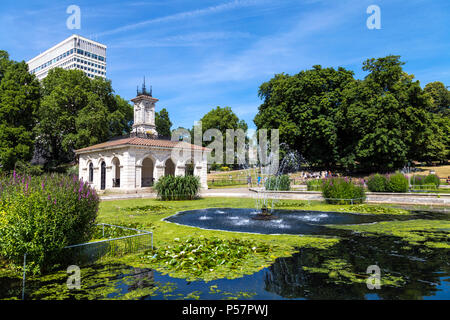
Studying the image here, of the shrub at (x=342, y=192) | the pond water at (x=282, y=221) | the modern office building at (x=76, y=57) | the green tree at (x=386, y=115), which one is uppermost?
the modern office building at (x=76, y=57)

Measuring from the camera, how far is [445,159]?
52031mm

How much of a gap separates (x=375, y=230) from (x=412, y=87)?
101ft

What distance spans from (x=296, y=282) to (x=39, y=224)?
4853mm

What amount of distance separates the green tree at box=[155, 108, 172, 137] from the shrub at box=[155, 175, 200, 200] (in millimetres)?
47530

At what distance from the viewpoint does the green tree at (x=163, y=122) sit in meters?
67.8

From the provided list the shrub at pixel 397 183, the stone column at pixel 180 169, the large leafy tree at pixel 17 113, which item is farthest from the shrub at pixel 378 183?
the large leafy tree at pixel 17 113

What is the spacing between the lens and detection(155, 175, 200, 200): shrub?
68.5 ft

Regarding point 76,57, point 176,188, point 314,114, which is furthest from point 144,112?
point 76,57

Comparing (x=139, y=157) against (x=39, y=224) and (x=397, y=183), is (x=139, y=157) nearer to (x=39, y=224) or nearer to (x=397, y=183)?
(x=397, y=183)

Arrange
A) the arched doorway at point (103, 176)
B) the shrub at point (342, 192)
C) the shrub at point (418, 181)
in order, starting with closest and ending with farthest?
1. the shrub at point (342, 192)
2. the shrub at point (418, 181)
3. the arched doorway at point (103, 176)

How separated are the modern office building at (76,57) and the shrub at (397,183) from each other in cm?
10889

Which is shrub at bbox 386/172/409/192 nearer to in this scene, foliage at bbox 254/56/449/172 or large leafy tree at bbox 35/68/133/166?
foliage at bbox 254/56/449/172

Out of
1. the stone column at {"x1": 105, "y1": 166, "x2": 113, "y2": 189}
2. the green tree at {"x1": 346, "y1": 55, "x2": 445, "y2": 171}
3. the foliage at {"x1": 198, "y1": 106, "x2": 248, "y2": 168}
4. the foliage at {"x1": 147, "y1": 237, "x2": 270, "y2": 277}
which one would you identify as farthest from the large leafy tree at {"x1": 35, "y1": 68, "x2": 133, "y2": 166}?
the foliage at {"x1": 147, "y1": 237, "x2": 270, "y2": 277}

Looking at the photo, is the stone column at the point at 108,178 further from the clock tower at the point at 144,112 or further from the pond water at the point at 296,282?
the pond water at the point at 296,282
